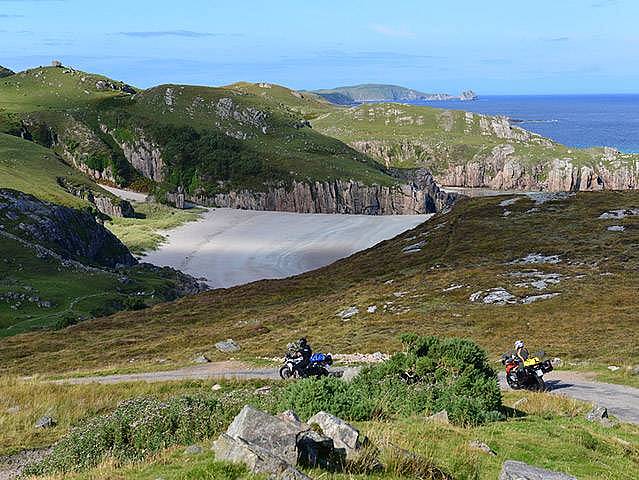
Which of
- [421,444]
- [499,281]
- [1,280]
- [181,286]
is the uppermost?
[421,444]

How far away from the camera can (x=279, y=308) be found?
5594 centimetres

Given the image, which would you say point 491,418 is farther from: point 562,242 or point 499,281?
point 562,242

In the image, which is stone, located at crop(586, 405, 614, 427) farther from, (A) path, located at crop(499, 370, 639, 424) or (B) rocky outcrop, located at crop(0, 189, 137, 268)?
(B) rocky outcrop, located at crop(0, 189, 137, 268)

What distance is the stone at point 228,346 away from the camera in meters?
40.1

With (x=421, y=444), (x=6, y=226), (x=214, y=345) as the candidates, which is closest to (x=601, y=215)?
(x=214, y=345)

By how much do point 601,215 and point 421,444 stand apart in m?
64.0

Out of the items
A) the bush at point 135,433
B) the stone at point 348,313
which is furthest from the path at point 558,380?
the stone at point 348,313

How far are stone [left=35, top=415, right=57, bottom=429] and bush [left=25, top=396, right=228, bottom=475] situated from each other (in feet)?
14.7

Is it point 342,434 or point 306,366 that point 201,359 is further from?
point 342,434

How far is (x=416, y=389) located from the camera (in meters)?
19.4

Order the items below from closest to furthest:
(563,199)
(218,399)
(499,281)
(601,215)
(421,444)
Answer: (421,444), (218,399), (499,281), (601,215), (563,199)

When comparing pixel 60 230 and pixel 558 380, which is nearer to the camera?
pixel 558 380

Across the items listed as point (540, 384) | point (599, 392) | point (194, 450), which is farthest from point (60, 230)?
point (194, 450)

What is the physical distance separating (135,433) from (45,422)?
6685 mm
